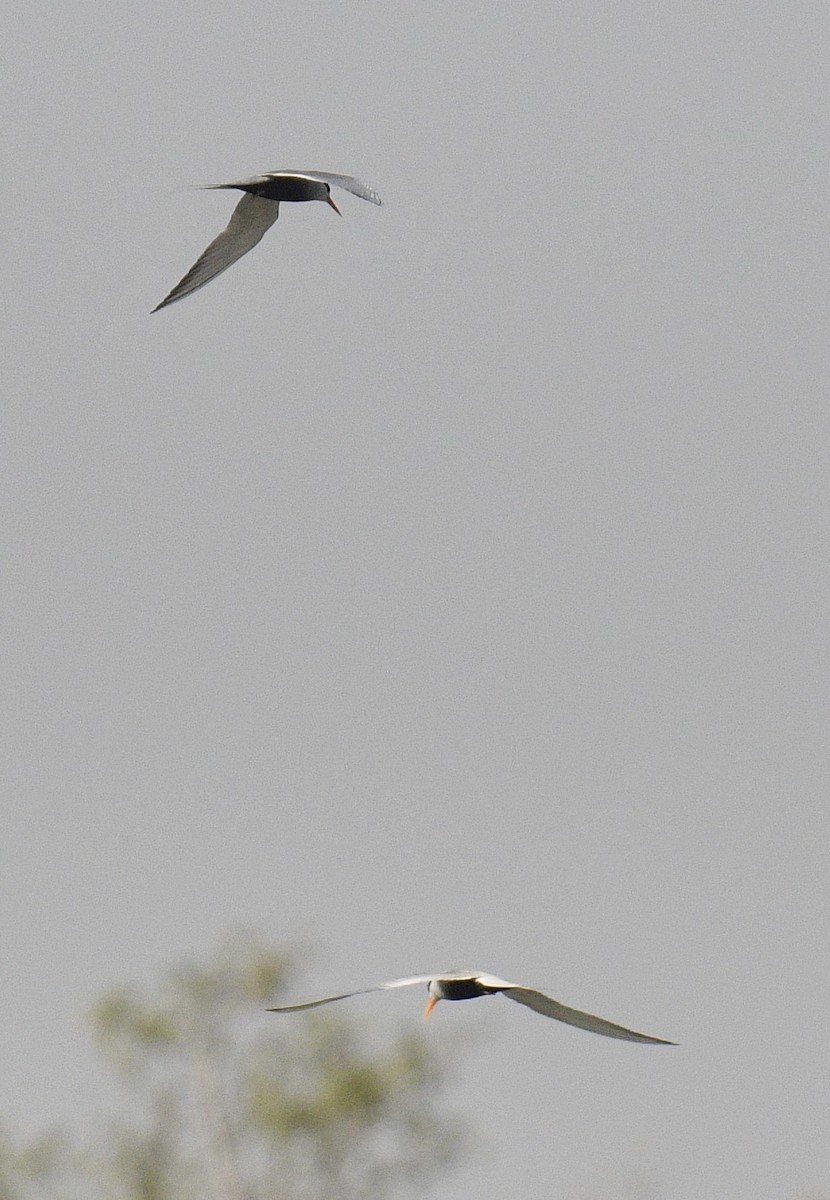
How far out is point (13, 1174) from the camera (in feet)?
89.4

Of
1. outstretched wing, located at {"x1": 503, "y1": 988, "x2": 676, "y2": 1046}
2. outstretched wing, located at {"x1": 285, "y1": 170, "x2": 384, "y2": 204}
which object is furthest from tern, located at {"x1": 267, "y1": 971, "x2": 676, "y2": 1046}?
outstretched wing, located at {"x1": 285, "y1": 170, "x2": 384, "y2": 204}

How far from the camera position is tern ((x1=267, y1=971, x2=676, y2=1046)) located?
6066mm

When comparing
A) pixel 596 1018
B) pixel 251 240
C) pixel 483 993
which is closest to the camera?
pixel 596 1018

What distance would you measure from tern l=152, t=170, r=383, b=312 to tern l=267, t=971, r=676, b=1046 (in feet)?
9.98

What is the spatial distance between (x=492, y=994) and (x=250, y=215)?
14.6 ft

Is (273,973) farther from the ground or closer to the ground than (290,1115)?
farther from the ground

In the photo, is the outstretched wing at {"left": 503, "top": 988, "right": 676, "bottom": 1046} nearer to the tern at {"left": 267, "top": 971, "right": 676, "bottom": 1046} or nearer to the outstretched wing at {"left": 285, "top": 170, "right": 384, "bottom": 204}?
the tern at {"left": 267, "top": 971, "right": 676, "bottom": 1046}

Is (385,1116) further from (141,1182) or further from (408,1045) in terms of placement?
(141,1182)

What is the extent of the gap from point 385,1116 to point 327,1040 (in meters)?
1.36

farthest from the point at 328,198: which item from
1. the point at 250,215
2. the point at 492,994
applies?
the point at 492,994

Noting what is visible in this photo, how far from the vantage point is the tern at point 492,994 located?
607 centimetres

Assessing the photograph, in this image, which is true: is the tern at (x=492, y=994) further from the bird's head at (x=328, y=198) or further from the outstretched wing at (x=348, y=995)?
the bird's head at (x=328, y=198)

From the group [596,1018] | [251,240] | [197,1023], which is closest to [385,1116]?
[197,1023]

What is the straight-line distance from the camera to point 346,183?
24.0ft
